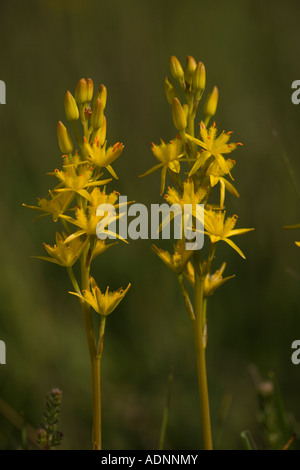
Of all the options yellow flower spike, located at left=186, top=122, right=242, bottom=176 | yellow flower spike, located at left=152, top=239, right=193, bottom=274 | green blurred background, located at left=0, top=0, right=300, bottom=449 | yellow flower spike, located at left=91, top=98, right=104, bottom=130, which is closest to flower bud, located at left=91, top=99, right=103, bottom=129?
Answer: yellow flower spike, located at left=91, top=98, right=104, bottom=130

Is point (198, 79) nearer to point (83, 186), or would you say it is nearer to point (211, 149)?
point (211, 149)

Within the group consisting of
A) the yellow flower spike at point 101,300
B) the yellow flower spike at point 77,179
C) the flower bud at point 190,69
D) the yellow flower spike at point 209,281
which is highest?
the flower bud at point 190,69

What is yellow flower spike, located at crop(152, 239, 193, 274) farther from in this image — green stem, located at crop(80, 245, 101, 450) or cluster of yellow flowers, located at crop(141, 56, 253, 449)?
green stem, located at crop(80, 245, 101, 450)

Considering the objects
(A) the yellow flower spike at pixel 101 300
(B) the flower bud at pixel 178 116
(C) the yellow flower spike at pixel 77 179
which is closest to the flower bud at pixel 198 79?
(B) the flower bud at pixel 178 116

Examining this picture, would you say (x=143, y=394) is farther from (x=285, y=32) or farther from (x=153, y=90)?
(x=285, y=32)

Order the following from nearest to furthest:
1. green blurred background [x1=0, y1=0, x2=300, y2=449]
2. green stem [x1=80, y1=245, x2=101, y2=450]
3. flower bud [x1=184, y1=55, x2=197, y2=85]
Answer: green stem [x1=80, y1=245, x2=101, y2=450] → flower bud [x1=184, y1=55, x2=197, y2=85] → green blurred background [x1=0, y1=0, x2=300, y2=449]

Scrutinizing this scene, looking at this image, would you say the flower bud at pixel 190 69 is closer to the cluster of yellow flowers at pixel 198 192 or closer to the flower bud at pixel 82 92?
the cluster of yellow flowers at pixel 198 192
